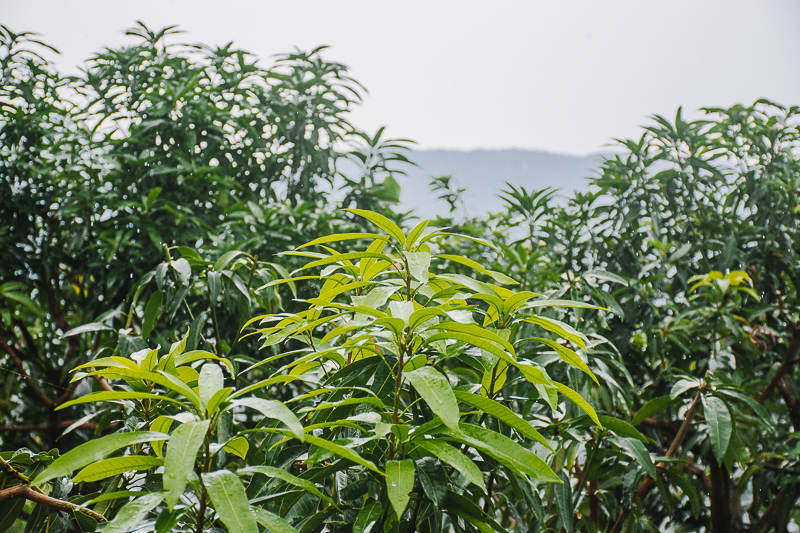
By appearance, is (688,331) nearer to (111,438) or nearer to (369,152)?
(369,152)

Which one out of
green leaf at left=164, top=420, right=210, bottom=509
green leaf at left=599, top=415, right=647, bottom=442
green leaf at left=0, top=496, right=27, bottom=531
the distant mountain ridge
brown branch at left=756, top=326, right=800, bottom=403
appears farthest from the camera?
the distant mountain ridge

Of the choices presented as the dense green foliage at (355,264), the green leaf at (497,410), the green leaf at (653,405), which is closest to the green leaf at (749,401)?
the dense green foliage at (355,264)

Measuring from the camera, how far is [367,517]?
0.50 metres

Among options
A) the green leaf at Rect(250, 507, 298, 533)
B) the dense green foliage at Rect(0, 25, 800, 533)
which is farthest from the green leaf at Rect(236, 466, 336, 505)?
the dense green foliage at Rect(0, 25, 800, 533)

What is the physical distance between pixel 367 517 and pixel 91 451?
0.25m

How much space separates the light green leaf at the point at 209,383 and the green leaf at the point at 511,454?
0.75 feet

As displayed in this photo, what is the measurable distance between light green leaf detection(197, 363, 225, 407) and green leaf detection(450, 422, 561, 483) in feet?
0.75

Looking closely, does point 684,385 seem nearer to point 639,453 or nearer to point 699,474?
point 639,453

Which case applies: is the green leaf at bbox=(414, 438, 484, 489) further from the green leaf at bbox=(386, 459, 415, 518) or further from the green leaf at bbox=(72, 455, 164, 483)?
the green leaf at bbox=(72, 455, 164, 483)

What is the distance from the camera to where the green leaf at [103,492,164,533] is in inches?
16.1

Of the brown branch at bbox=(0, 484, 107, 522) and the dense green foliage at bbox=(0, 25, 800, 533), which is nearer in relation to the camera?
the brown branch at bbox=(0, 484, 107, 522)

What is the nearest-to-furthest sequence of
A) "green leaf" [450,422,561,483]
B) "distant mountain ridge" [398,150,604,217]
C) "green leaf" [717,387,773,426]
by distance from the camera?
"green leaf" [450,422,561,483]
"green leaf" [717,387,773,426]
"distant mountain ridge" [398,150,604,217]

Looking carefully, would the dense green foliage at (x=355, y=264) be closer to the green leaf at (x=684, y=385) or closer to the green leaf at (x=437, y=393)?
the green leaf at (x=684, y=385)

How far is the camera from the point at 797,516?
49.2 inches
